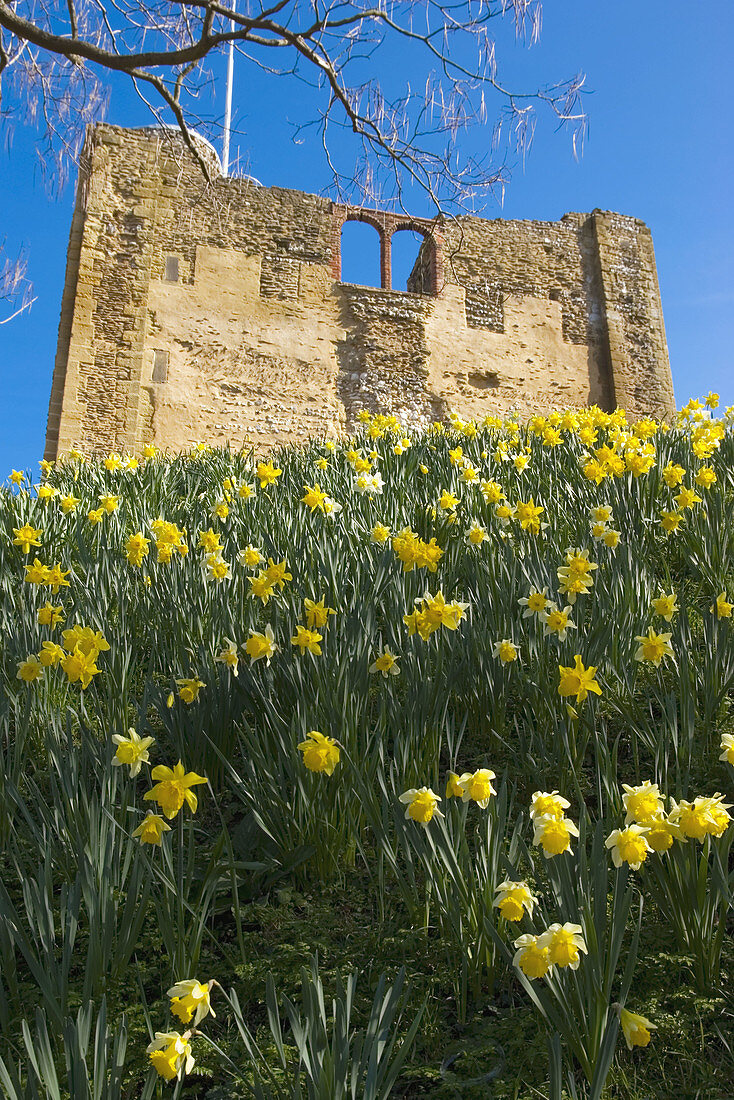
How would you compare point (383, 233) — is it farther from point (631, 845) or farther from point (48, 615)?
point (631, 845)

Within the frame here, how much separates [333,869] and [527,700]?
719 mm

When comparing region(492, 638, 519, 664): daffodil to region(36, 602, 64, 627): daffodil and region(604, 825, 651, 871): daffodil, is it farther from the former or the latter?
region(36, 602, 64, 627): daffodil

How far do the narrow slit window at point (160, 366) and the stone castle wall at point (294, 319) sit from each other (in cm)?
2

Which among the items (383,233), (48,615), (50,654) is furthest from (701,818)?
(383,233)

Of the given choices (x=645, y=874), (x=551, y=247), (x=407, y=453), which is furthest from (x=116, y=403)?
(x=645, y=874)

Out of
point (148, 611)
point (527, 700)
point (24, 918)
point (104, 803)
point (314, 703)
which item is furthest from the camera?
point (148, 611)

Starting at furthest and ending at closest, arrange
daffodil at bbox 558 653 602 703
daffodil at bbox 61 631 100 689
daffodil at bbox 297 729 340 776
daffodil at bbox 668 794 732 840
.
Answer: daffodil at bbox 61 631 100 689 < daffodil at bbox 558 653 602 703 < daffodil at bbox 297 729 340 776 < daffodil at bbox 668 794 732 840

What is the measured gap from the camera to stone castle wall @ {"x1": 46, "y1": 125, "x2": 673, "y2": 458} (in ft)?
38.5

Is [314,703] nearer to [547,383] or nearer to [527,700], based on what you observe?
[527,700]

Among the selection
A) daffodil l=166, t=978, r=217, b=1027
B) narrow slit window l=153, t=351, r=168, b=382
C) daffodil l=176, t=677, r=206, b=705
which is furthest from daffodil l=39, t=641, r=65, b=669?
narrow slit window l=153, t=351, r=168, b=382

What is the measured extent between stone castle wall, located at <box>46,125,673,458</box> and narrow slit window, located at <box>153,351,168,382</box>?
0.07ft

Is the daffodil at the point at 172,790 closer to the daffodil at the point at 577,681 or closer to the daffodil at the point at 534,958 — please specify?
the daffodil at the point at 534,958

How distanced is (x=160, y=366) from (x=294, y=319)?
2.44m

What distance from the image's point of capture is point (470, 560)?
280cm
